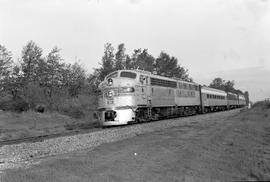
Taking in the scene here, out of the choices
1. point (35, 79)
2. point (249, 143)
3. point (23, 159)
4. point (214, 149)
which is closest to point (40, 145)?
point (23, 159)

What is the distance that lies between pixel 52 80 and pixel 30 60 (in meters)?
5.13

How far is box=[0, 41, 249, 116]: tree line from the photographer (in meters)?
41.0

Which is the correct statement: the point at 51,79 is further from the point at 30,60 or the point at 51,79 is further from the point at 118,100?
the point at 118,100

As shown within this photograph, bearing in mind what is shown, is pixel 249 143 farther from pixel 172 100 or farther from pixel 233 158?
pixel 172 100

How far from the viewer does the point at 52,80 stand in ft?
181

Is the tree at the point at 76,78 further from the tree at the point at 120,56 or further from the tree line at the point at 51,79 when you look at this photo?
the tree at the point at 120,56

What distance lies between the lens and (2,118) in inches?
1252

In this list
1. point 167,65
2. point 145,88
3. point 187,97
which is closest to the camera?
point 145,88

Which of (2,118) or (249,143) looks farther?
(2,118)

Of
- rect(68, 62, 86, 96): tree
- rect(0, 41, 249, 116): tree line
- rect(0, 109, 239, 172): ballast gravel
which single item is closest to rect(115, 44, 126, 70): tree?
rect(0, 41, 249, 116): tree line

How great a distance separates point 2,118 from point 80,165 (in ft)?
85.3

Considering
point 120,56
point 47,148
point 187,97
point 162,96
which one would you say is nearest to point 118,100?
point 162,96

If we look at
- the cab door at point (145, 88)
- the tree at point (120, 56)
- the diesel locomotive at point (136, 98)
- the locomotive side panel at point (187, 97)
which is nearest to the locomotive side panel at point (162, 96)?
the diesel locomotive at point (136, 98)

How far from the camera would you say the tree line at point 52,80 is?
40969 mm
